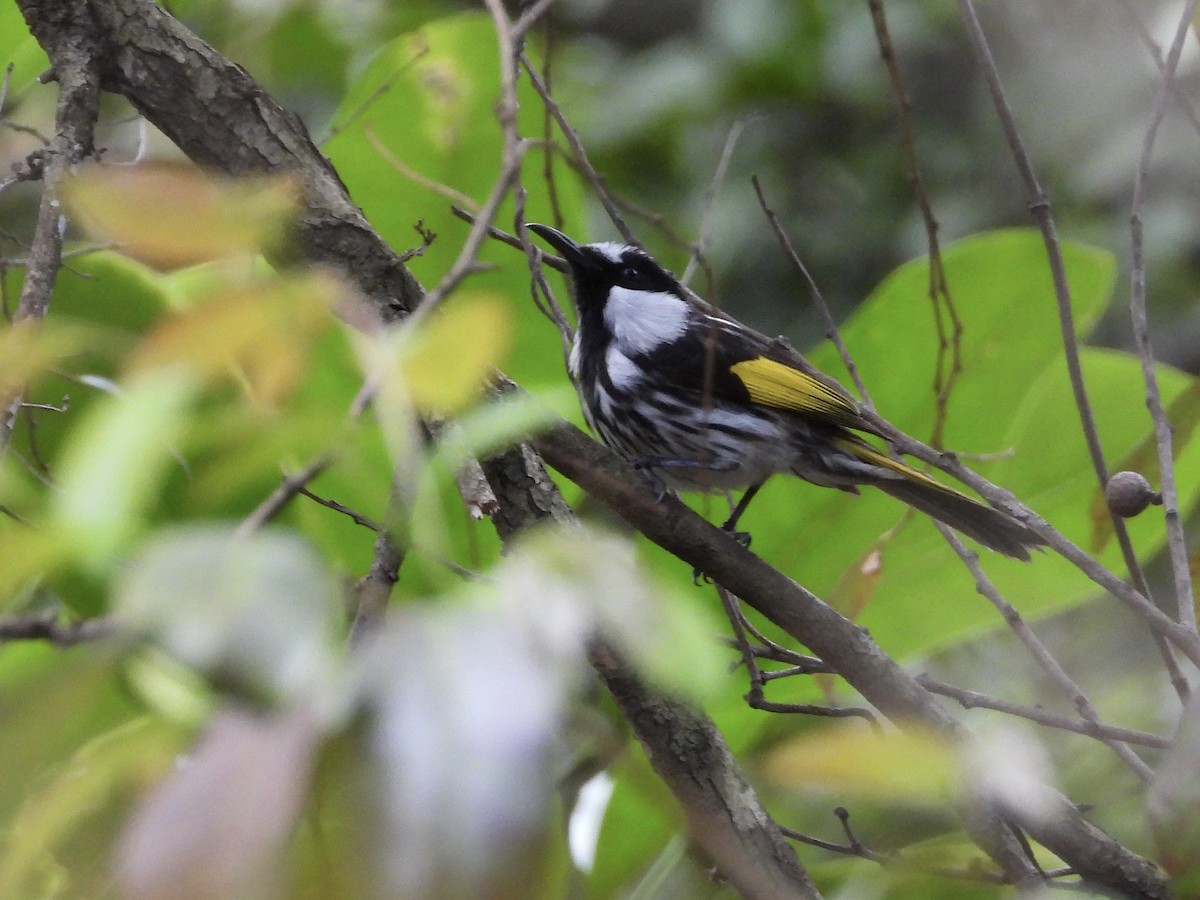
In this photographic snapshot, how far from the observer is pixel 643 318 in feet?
8.19

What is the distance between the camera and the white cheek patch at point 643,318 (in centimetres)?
243

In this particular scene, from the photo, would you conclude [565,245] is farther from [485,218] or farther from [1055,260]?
[485,218]

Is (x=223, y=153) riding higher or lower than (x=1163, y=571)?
higher

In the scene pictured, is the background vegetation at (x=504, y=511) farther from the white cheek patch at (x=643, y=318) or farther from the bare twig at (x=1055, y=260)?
the white cheek patch at (x=643, y=318)

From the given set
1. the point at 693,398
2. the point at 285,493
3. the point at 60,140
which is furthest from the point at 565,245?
the point at 285,493

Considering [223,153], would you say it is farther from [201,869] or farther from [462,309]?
[201,869]

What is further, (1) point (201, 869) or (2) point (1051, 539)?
(2) point (1051, 539)

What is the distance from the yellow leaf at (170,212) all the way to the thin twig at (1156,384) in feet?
3.70

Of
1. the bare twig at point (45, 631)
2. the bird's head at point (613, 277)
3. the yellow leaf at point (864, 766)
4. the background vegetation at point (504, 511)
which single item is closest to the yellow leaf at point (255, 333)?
the background vegetation at point (504, 511)

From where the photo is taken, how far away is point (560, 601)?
0.58m

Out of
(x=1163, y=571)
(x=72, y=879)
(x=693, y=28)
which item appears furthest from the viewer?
(x=693, y=28)

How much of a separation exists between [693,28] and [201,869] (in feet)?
19.0

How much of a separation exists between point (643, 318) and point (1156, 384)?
3.78 feet

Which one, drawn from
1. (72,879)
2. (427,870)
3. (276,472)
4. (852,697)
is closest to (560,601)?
(427,870)
